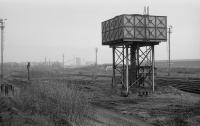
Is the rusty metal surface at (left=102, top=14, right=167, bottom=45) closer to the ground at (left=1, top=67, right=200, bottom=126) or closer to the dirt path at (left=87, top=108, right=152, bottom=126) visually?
the ground at (left=1, top=67, right=200, bottom=126)

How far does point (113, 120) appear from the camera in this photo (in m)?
20.4

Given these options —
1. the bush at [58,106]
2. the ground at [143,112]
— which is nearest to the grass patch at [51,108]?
the bush at [58,106]

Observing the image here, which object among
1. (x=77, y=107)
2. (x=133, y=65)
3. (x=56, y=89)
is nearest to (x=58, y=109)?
(x=77, y=107)

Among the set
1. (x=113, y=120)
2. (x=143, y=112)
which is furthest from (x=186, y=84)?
(x=113, y=120)

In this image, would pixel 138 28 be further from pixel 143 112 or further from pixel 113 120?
pixel 113 120

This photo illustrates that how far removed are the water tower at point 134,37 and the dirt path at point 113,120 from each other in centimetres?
1019

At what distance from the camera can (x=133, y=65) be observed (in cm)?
3541

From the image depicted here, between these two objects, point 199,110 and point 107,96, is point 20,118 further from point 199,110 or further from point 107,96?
point 107,96

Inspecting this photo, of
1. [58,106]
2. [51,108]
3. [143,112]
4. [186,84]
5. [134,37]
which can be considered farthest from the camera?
[186,84]

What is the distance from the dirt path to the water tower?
1019 centimetres

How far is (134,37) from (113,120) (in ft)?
43.5

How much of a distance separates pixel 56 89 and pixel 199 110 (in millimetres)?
10524

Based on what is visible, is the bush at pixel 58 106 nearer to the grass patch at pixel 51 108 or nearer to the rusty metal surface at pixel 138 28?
the grass patch at pixel 51 108

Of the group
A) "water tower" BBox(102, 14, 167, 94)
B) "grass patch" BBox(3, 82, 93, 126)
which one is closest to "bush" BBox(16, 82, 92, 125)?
"grass patch" BBox(3, 82, 93, 126)
